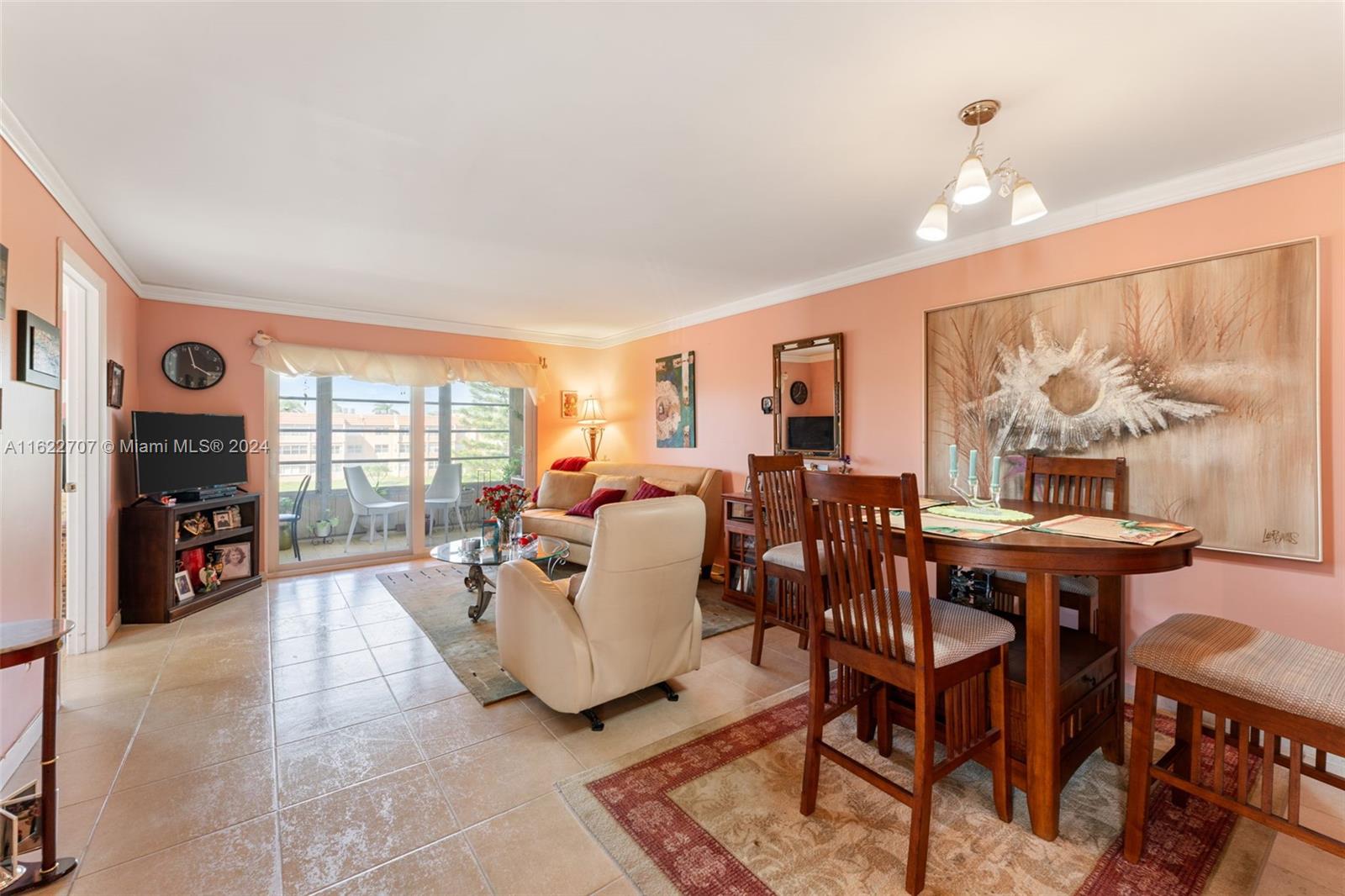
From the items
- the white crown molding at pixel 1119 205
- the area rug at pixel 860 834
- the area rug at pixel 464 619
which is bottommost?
the area rug at pixel 860 834

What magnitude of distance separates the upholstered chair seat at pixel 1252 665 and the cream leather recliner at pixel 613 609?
151 centimetres

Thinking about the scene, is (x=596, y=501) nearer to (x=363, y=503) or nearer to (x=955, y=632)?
(x=363, y=503)

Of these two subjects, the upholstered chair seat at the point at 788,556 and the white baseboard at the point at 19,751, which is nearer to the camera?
the white baseboard at the point at 19,751

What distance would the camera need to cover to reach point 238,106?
1876 millimetres

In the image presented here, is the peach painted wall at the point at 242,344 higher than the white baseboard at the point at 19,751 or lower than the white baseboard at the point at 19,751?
higher

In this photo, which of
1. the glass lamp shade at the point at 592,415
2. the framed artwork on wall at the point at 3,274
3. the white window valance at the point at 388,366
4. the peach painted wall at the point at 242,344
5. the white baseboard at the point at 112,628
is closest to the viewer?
the framed artwork on wall at the point at 3,274

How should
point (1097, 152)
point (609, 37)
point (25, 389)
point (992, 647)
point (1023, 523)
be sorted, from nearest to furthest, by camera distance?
point (609, 37) → point (992, 647) → point (1023, 523) → point (25, 389) → point (1097, 152)

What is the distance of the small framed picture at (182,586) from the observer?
12.1 ft

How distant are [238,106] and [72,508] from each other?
2.65 m

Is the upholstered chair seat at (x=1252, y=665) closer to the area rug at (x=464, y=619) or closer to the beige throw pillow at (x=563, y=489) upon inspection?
the area rug at (x=464, y=619)

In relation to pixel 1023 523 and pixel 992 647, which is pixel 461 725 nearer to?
pixel 992 647

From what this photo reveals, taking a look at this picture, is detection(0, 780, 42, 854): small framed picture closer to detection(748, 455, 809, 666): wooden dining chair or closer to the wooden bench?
detection(748, 455, 809, 666): wooden dining chair

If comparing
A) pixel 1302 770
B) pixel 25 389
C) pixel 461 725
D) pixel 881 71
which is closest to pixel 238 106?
pixel 25 389
